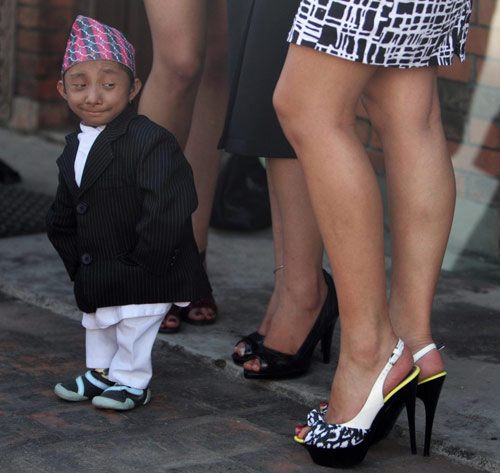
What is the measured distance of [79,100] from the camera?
2.51 metres

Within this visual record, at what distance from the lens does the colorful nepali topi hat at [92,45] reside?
2.50m

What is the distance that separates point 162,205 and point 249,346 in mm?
602

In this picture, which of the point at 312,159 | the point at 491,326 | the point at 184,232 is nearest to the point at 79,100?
the point at 184,232

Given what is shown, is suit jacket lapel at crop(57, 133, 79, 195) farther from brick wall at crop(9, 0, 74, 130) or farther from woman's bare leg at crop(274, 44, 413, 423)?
brick wall at crop(9, 0, 74, 130)

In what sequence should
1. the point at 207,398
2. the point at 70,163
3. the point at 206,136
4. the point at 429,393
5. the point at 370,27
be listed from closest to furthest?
1. the point at 370,27
2. the point at 429,393
3. the point at 70,163
4. the point at 207,398
5. the point at 206,136

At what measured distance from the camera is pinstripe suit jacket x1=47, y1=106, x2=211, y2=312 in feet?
7.97

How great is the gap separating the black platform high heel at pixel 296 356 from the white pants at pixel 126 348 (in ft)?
1.03

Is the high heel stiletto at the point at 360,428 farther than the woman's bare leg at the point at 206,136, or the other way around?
the woman's bare leg at the point at 206,136

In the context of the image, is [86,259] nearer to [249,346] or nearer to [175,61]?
[249,346]

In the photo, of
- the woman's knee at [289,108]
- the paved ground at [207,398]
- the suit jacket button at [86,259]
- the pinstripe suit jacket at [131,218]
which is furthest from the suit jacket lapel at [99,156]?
the paved ground at [207,398]

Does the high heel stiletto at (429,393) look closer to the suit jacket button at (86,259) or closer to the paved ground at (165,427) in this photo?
the paved ground at (165,427)

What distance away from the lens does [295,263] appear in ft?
9.01

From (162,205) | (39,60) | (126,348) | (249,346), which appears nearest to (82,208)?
(162,205)

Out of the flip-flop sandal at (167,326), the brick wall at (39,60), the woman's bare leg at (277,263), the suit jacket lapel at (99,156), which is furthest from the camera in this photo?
the brick wall at (39,60)
